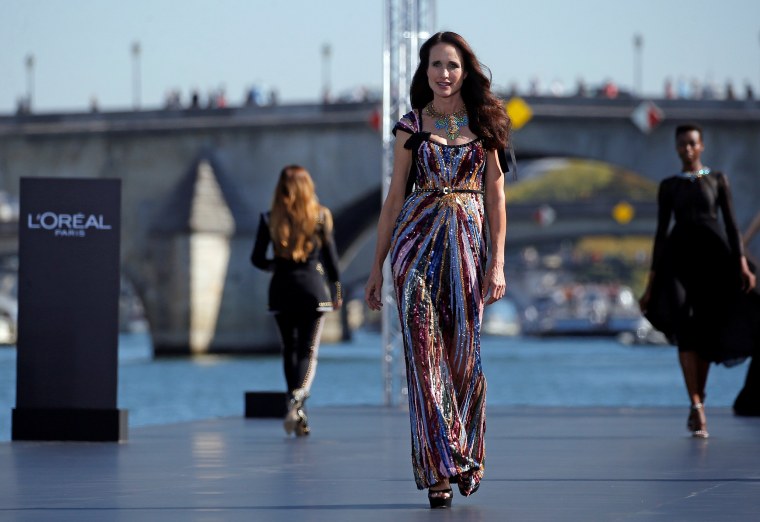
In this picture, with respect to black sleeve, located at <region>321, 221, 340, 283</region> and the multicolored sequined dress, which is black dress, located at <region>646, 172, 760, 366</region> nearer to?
black sleeve, located at <region>321, 221, 340, 283</region>

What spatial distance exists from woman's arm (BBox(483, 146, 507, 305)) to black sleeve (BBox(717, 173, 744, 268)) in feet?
13.8

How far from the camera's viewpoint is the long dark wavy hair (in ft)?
24.8

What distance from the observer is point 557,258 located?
138375 mm

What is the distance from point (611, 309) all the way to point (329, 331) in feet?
133

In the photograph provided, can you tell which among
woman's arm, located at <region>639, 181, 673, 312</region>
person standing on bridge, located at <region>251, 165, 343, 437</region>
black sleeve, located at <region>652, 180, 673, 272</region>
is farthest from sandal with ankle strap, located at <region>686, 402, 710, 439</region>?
person standing on bridge, located at <region>251, 165, 343, 437</region>

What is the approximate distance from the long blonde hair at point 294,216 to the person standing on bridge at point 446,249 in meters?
3.98

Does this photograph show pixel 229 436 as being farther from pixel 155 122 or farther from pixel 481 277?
pixel 155 122

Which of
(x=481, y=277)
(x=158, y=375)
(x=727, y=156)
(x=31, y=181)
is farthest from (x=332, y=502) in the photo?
(x=727, y=156)

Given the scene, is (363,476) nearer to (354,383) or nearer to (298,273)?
(298,273)

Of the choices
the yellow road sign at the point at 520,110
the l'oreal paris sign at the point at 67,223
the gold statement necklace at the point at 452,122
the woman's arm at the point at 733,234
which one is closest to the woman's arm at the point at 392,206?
the gold statement necklace at the point at 452,122

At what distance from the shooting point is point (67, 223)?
1058 centimetres

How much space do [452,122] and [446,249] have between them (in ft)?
1.70

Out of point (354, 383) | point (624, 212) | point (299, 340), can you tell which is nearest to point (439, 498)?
point (299, 340)

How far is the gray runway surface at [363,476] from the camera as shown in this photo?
702 cm
